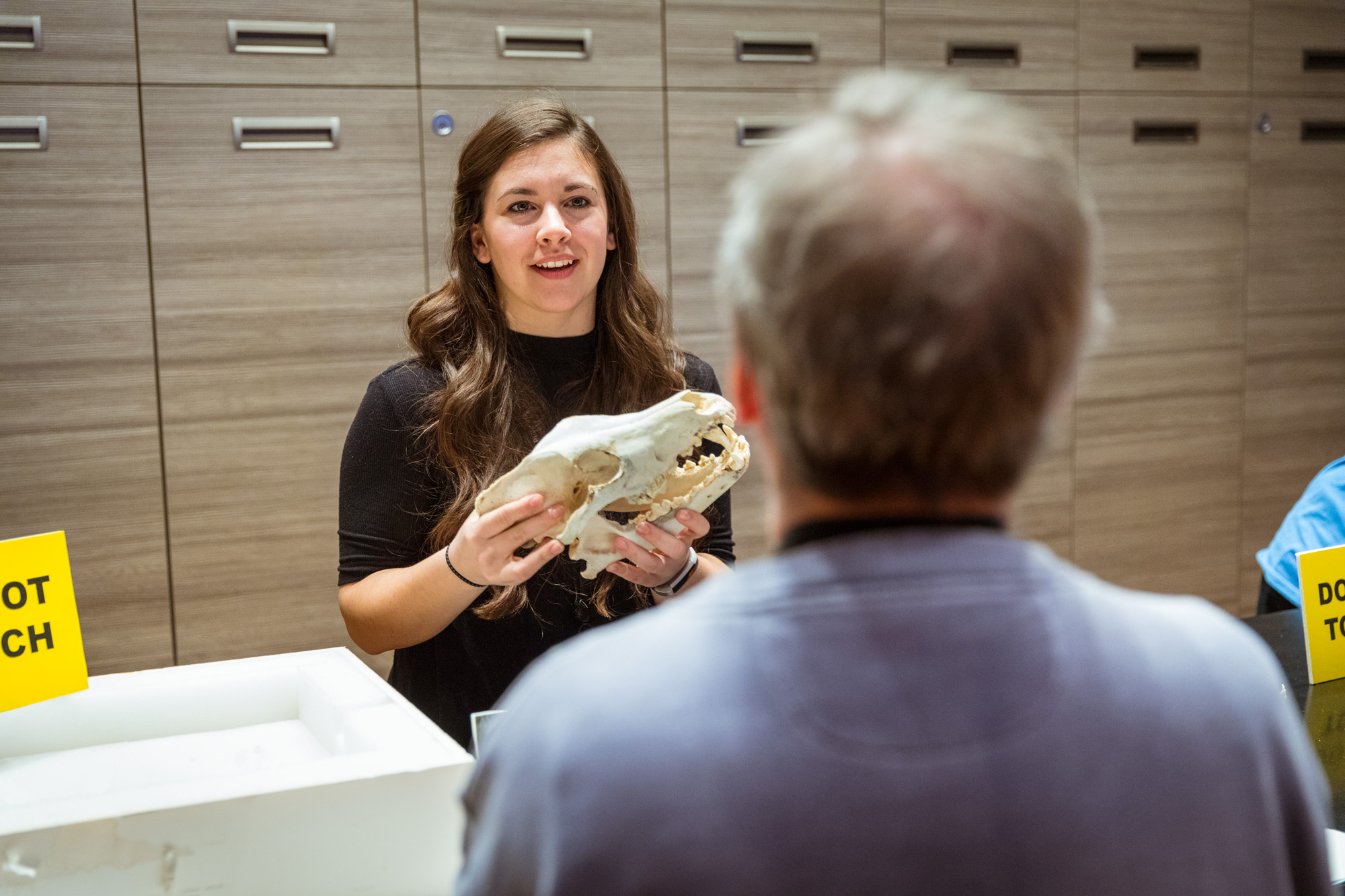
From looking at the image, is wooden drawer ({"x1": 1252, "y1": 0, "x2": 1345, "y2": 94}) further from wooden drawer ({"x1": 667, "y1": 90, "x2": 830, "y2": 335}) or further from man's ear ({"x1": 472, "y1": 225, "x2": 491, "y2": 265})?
man's ear ({"x1": 472, "y1": 225, "x2": 491, "y2": 265})

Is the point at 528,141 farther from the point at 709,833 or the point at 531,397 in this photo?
the point at 709,833

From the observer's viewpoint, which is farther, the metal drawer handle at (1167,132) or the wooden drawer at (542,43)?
the metal drawer handle at (1167,132)

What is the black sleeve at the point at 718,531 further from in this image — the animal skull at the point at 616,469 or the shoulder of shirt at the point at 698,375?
the animal skull at the point at 616,469

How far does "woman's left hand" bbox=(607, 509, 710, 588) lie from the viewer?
1.25 m

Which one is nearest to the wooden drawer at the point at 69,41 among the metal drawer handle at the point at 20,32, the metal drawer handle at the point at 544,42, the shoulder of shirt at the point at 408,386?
the metal drawer handle at the point at 20,32

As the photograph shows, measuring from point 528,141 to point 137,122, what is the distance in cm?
152

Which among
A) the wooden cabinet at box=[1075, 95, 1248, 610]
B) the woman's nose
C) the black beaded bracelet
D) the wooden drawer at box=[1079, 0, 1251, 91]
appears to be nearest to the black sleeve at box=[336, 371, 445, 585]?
the black beaded bracelet

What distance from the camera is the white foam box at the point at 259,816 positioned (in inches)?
31.9

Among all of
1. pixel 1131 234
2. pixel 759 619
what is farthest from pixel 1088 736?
pixel 1131 234

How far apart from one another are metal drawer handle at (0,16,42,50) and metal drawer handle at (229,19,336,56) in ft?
1.28

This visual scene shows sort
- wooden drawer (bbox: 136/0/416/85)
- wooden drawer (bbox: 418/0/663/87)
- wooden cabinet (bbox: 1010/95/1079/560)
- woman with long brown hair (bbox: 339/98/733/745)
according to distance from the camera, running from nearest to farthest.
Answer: woman with long brown hair (bbox: 339/98/733/745) < wooden drawer (bbox: 136/0/416/85) < wooden drawer (bbox: 418/0/663/87) < wooden cabinet (bbox: 1010/95/1079/560)

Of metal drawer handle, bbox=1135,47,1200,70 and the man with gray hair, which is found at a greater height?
metal drawer handle, bbox=1135,47,1200,70

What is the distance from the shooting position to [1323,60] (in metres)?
3.73

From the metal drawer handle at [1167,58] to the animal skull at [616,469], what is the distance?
2.87 m
